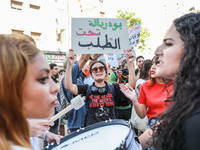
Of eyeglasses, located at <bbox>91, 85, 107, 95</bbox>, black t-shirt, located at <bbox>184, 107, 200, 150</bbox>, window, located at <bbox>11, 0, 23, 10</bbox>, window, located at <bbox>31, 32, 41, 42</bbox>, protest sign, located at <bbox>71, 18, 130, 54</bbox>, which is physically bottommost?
eyeglasses, located at <bbox>91, 85, 107, 95</bbox>

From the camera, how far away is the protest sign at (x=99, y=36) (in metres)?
2.83

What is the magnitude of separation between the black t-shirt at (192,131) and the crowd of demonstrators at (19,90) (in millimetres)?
651

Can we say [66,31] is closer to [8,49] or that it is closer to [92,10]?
[92,10]

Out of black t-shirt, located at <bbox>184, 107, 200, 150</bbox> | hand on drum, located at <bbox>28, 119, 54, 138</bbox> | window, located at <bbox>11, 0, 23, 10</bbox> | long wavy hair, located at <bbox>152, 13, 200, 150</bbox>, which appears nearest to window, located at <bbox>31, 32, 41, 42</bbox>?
window, located at <bbox>11, 0, 23, 10</bbox>

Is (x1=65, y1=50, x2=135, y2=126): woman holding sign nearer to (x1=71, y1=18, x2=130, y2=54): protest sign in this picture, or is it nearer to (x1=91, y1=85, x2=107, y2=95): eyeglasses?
(x1=91, y1=85, x2=107, y2=95): eyeglasses

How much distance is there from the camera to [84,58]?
2.90m

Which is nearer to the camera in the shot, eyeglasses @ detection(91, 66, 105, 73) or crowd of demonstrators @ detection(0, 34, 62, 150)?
crowd of demonstrators @ detection(0, 34, 62, 150)

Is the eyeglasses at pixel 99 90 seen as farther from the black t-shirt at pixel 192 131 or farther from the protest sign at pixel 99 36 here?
the black t-shirt at pixel 192 131

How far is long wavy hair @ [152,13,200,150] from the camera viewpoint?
0.83m

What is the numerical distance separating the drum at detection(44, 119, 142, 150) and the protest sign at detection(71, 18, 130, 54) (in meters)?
1.54

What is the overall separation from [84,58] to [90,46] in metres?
0.24

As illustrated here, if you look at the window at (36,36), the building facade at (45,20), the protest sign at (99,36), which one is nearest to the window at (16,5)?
the building facade at (45,20)

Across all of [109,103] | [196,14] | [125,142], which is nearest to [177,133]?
[125,142]

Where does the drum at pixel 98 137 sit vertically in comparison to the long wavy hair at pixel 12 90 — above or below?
below
